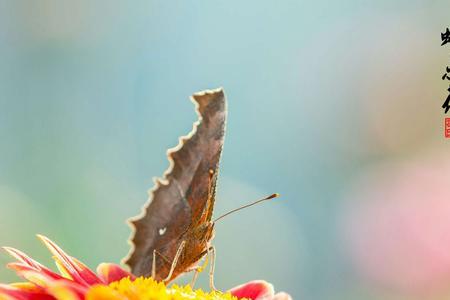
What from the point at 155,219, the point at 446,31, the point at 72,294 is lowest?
the point at 72,294

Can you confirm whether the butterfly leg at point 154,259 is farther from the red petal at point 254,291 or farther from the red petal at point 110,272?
the red petal at point 254,291

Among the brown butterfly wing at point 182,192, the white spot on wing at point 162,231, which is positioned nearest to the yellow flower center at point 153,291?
the brown butterfly wing at point 182,192

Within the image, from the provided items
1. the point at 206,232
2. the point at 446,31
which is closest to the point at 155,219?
the point at 206,232

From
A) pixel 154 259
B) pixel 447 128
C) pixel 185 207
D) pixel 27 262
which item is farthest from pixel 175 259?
pixel 447 128

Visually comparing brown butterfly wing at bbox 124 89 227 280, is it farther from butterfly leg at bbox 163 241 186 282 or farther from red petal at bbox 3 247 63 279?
red petal at bbox 3 247 63 279

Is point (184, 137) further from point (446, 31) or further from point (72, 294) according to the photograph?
point (446, 31)

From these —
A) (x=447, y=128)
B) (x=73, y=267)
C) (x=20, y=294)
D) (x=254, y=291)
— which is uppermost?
(x=447, y=128)

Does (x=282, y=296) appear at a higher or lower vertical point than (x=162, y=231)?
lower

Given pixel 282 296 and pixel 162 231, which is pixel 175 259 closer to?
pixel 162 231
